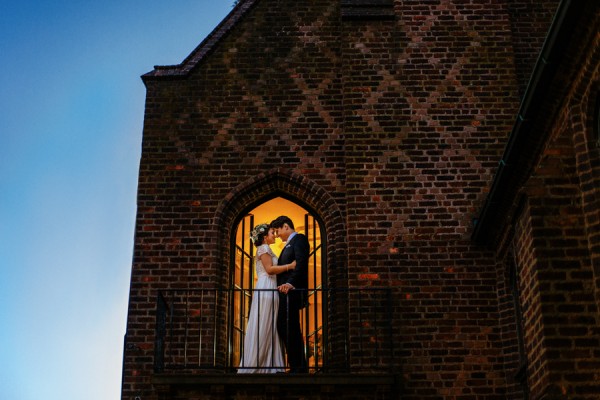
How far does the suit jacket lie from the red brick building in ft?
1.42

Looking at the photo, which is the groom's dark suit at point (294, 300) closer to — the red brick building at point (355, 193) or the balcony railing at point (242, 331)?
the balcony railing at point (242, 331)

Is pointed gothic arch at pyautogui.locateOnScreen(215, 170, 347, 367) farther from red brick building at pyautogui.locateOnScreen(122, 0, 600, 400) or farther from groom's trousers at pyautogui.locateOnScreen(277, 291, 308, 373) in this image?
groom's trousers at pyautogui.locateOnScreen(277, 291, 308, 373)

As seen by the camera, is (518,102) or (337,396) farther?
(518,102)

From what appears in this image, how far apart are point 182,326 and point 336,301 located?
2.00 m

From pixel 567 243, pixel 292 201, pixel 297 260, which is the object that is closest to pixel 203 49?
pixel 292 201

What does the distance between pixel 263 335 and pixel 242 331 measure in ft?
2.37

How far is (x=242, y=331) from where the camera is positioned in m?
13.9

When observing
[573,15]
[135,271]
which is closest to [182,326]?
[135,271]

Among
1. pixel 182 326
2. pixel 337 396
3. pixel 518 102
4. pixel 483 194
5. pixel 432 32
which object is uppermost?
pixel 432 32

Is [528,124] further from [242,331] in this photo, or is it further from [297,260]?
[242,331]

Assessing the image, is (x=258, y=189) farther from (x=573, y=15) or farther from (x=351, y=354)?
(x=573, y=15)

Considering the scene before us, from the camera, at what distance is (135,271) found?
13820mm

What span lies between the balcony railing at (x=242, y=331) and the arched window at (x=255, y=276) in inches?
0.8

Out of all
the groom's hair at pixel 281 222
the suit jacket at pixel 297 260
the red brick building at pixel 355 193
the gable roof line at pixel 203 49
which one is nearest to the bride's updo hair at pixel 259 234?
the groom's hair at pixel 281 222
